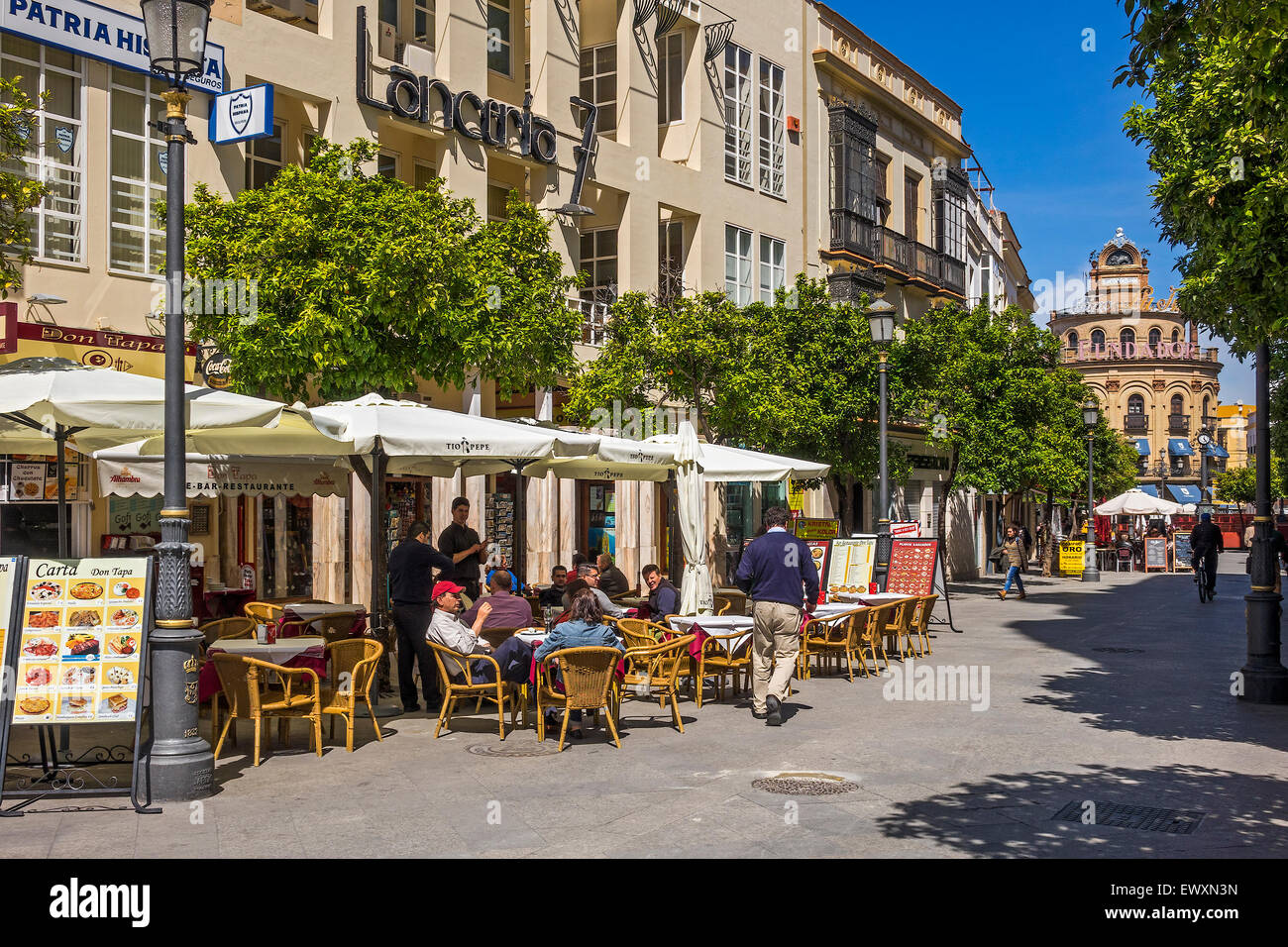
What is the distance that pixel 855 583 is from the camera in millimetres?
18062

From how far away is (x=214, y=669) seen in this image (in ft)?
30.8

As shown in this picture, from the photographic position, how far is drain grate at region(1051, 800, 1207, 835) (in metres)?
7.09

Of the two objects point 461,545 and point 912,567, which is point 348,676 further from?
point 912,567

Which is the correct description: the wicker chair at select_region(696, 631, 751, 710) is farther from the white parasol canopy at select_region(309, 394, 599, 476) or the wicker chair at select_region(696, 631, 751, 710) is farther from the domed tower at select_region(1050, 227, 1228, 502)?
the domed tower at select_region(1050, 227, 1228, 502)

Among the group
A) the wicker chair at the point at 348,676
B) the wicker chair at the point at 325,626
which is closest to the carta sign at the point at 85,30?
the wicker chair at the point at 325,626

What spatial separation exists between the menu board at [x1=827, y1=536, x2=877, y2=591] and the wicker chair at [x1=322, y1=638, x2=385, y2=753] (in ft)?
31.9

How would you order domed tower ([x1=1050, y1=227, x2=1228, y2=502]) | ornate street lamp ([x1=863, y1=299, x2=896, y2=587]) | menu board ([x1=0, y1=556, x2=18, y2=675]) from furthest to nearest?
1. domed tower ([x1=1050, y1=227, x2=1228, y2=502])
2. ornate street lamp ([x1=863, y1=299, x2=896, y2=587])
3. menu board ([x1=0, y1=556, x2=18, y2=675])

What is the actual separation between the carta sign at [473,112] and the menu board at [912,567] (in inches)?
371

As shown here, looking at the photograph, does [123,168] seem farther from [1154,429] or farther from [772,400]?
[1154,429]

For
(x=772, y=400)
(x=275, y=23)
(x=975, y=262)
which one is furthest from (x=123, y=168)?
(x=975, y=262)

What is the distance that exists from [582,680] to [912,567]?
9765mm

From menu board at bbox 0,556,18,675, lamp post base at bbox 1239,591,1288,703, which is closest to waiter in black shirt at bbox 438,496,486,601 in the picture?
menu board at bbox 0,556,18,675

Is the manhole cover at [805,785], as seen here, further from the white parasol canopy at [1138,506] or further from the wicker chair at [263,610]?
the white parasol canopy at [1138,506]

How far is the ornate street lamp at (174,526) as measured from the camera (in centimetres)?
773
